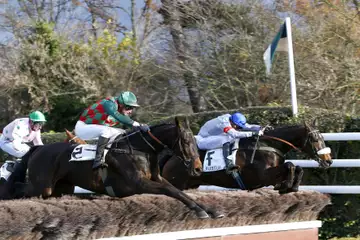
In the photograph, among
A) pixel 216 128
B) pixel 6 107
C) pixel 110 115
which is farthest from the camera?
pixel 6 107

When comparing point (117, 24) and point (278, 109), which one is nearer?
point (278, 109)

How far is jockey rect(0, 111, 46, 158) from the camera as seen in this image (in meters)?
9.36

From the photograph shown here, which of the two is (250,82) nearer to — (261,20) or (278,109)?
(261,20)

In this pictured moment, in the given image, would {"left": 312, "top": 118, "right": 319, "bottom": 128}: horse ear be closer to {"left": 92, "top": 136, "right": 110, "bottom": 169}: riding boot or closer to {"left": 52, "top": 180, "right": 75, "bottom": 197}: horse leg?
{"left": 92, "top": 136, "right": 110, "bottom": 169}: riding boot

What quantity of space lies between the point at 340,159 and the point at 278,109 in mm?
1287

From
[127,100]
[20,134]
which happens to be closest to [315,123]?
[127,100]

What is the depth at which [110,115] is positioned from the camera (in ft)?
26.3

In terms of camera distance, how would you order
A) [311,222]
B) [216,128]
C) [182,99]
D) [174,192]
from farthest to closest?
[182,99], [216,128], [311,222], [174,192]

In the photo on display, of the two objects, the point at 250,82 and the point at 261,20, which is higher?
the point at 261,20

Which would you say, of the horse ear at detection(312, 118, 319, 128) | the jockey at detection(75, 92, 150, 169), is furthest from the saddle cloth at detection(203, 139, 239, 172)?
the jockey at detection(75, 92, 150, 169)

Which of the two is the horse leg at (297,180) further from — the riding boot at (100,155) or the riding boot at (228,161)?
the riding boot at (100,155)

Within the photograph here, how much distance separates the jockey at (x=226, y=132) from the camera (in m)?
9.20

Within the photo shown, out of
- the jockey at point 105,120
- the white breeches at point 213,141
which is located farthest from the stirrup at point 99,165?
the white breeches at point 213,141

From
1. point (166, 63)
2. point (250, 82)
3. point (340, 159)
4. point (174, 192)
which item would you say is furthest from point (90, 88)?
point (174, 192)
